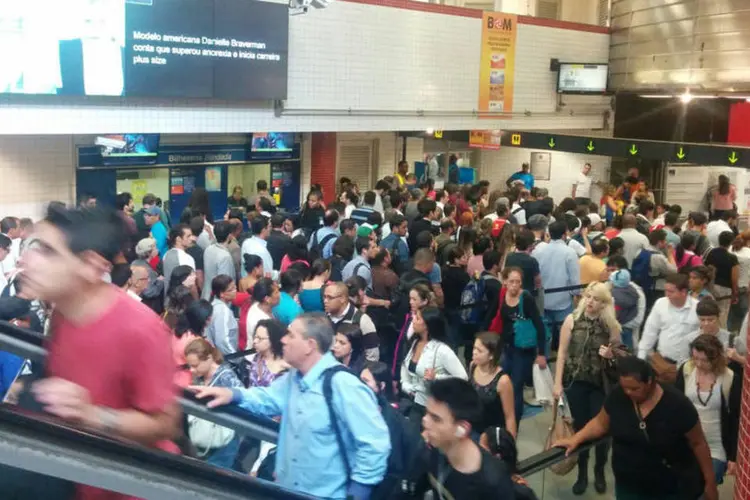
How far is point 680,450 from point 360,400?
202 centimetres

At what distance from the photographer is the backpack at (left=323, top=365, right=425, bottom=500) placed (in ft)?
12.1

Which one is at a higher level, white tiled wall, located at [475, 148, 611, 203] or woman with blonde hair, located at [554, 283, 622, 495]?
white tiled wall, located at [475, 148, 611, 203]

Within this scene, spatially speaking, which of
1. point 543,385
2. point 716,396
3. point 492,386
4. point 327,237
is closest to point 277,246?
point 327,237

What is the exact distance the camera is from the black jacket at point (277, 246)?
30.6 ft

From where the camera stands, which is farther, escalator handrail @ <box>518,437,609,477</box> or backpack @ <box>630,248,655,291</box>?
backpack @ <box>630,248,655,291</box>

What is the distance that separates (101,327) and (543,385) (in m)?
4.83

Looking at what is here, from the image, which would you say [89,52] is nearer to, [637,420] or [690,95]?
[637,420]

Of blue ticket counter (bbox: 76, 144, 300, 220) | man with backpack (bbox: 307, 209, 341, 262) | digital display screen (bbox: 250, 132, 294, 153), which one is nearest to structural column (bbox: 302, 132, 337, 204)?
blue ticket counter (bbox: 76, 144, 300, 220)

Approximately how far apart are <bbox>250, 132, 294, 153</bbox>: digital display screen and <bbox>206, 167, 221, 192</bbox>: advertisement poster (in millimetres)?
763

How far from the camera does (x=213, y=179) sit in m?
14.6

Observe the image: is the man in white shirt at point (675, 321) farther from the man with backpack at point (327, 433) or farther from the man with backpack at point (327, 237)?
the man with backpack at point (327, 237)

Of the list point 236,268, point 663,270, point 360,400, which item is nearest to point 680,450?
point 360,400

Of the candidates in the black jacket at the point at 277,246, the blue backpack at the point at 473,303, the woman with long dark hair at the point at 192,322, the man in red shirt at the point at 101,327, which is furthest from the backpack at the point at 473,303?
the man in red shirt at the point at 101,327

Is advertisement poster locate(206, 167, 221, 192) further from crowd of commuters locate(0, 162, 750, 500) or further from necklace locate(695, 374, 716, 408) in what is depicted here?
necklace locate(695, 374, 716, 408)
